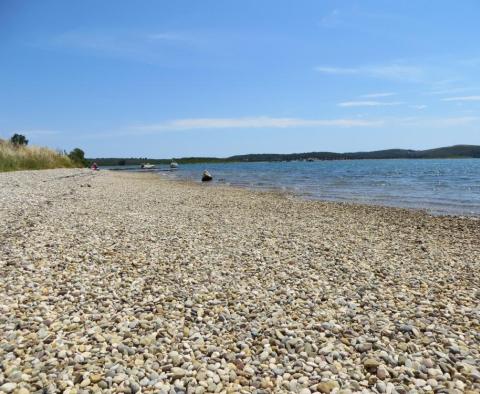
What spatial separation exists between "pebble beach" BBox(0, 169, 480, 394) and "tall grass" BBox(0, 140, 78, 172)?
2716 cm

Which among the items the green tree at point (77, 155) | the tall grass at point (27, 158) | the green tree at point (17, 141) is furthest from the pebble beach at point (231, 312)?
the green tree at point (77, 155)

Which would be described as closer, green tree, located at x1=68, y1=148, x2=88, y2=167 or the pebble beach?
the pebble beach

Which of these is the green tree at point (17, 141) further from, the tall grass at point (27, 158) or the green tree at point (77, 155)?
the green tree at point (77, 155)

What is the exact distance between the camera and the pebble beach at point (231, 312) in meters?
4.18

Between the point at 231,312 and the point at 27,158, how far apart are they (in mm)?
40579

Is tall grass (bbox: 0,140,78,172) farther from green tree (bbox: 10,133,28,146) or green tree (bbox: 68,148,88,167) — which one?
green tree (bbox: 68,148,88,167)

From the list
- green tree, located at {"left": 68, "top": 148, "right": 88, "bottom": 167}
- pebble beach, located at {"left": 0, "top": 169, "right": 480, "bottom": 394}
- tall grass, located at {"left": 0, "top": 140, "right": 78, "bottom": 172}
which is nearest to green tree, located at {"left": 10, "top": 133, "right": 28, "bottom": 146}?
tall grass, located at {"left": 0, "top": 140, "right": 78, "bottom": 172}

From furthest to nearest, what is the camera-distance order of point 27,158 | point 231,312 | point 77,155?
1. point 77,155
2. point 27,158
3. point 231,312

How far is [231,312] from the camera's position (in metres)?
5.85

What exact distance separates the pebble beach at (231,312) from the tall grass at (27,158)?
89.1 feet

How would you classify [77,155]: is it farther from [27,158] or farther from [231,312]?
[231,312]

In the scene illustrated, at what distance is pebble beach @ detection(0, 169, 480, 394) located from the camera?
418cm

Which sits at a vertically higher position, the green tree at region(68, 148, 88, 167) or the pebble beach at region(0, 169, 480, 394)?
the green tree at region(68, 148, 88, 167)

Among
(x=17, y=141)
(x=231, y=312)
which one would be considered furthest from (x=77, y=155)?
A: (x=231, y=312)
